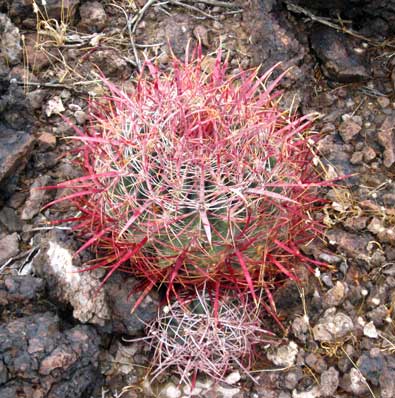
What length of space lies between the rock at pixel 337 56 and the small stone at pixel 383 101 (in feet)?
0.38

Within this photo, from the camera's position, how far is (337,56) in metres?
2.95

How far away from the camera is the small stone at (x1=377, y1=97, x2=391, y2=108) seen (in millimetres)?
2910

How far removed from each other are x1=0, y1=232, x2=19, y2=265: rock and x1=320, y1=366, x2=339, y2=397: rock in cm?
116

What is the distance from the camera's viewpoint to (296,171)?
89.7 inches

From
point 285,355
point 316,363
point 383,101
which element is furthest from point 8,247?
point 383,101

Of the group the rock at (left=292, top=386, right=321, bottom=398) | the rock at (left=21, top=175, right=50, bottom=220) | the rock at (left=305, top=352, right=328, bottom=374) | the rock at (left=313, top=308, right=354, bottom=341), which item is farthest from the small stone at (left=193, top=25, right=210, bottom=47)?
the rock at (left=292, top=386, right=321, bottom=398)

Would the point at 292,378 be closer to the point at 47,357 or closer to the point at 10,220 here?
the point at 47,357

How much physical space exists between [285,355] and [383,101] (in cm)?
123

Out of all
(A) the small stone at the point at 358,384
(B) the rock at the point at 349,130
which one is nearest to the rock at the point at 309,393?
(A) the small stone at the point at 358,384

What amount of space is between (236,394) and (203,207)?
2.35 feet

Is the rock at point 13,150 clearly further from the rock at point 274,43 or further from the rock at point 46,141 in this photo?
the rock at point 274,43

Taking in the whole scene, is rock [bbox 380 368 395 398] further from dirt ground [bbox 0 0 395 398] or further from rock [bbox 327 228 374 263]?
rock [bbox 327 228 374 263]

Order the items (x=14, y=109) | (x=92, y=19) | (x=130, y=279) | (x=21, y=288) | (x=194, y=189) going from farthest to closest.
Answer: (x=92, y=19) < (x=14, y=109) < (x=130, y=279) < (x=21, y=288) < (x=194, y=189)

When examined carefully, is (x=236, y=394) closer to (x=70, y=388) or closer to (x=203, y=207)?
(x=70, y=388)
